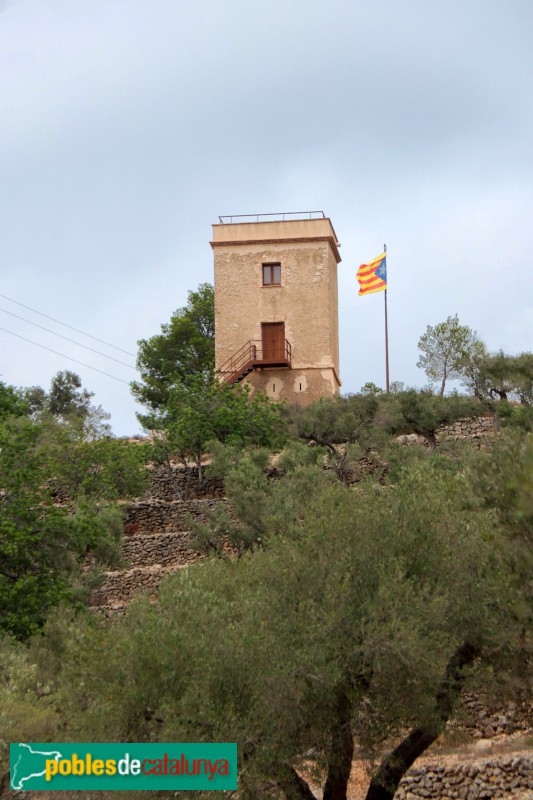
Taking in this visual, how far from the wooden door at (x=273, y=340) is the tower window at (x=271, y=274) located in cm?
197

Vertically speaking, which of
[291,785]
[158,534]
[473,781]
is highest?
[158,534]

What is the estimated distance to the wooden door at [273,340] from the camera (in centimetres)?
4491

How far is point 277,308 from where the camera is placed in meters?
45.4

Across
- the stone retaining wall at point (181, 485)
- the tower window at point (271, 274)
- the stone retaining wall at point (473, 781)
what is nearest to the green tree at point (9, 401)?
the stone retaining wall at point (181, 485)

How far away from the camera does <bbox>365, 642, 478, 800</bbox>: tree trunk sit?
512 inches

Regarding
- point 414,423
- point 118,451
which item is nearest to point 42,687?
point 118,451

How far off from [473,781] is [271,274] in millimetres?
32235

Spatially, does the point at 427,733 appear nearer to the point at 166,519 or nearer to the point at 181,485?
the point at 166,519

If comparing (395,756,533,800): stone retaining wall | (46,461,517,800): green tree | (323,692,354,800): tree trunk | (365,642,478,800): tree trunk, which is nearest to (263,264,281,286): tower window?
(395,756,533,800): stone retaining wall

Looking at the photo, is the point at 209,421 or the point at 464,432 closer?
the point at 209,421

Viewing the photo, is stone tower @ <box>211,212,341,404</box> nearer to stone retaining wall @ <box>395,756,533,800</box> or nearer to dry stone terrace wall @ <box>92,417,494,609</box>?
dry stone terrace wall @ <box>92,417,494,609</box>

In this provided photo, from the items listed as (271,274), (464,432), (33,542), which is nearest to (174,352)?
(271,274)

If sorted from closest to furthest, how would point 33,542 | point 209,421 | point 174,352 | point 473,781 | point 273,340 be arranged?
point 473,781 < point 33,542 < point 209,421 < point 273,340 < point 174,352

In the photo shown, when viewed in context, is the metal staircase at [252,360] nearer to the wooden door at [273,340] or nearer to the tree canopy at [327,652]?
the wooden door at [273,340]
